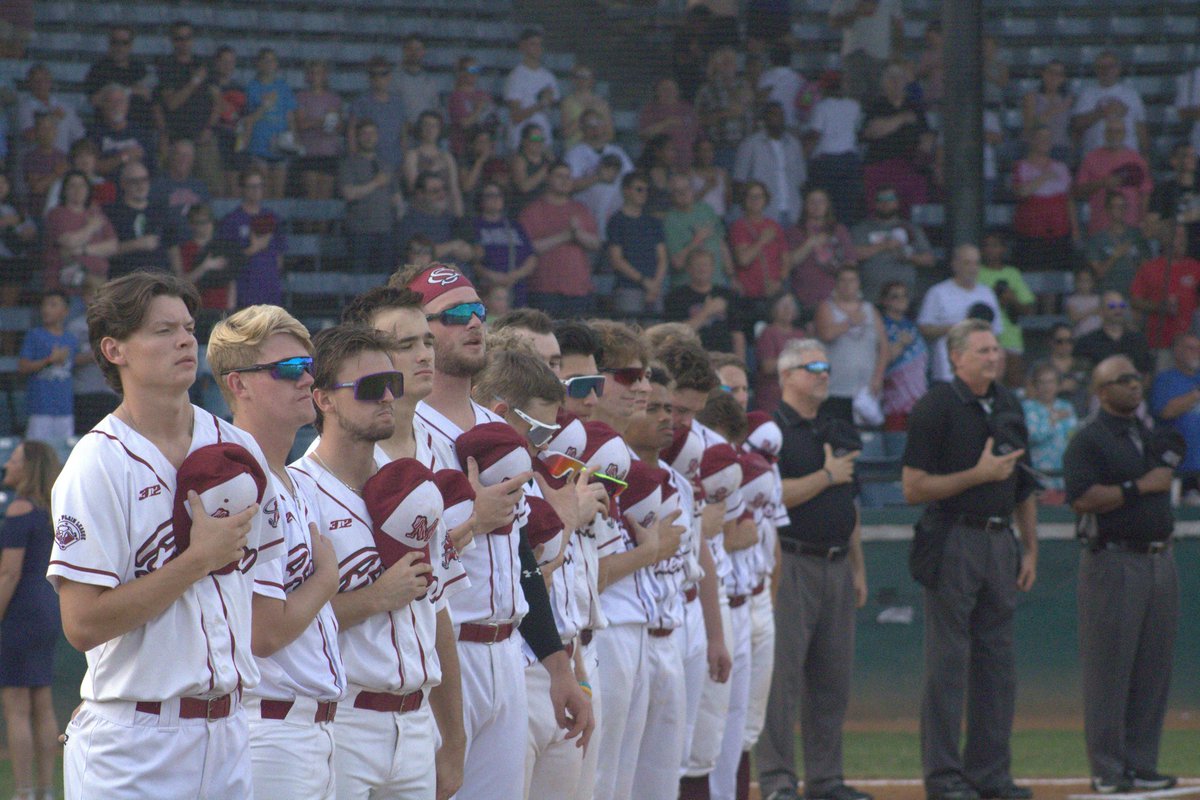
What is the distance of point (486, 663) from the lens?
146 inches

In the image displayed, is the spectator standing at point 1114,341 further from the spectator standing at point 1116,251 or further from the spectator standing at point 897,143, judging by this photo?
the spectator standing at point 897,143

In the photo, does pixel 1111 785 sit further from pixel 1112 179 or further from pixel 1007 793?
pixel 1112 179

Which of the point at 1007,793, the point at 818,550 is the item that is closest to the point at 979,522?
the point at 818,550

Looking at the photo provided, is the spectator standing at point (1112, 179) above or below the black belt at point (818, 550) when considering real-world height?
above

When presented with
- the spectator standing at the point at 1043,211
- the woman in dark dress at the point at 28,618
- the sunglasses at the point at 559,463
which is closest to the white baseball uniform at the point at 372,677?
the sunglasses at the point at 559,463

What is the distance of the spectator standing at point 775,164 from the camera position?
34.6ft

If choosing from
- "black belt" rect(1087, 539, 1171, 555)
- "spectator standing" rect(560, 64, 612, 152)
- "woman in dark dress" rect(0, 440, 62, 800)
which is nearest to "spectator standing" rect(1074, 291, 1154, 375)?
"black belt" rect(1087, 539, 1171, 555)

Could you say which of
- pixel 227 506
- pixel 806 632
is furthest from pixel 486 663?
pixel 806 632

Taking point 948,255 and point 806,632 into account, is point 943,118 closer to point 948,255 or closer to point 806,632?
point 948,255

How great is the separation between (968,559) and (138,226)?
518cm

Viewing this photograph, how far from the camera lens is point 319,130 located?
32.8 ft

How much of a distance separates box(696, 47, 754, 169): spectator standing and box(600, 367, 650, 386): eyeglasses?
6021 millimetres

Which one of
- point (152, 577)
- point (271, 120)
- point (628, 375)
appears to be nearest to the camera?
point (152, 577)

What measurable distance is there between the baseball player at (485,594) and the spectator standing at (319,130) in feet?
19.8
